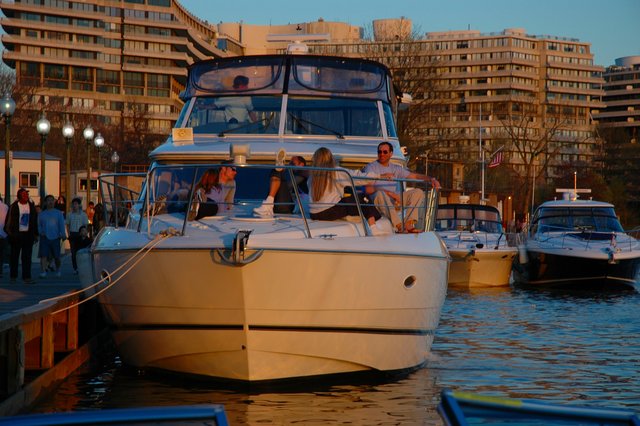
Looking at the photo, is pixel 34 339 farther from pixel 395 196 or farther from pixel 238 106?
pixel 238 106

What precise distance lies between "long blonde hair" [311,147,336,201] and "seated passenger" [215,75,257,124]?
11.7ft

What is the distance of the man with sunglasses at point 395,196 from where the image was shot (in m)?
13.7

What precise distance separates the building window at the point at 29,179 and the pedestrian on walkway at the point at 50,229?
116ft

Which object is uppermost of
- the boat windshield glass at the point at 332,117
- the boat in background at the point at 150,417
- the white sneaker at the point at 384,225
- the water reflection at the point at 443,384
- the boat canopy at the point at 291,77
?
the boat canopy at the point at 291,77

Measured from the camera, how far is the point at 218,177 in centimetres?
1372

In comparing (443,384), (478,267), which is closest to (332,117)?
(443,384)

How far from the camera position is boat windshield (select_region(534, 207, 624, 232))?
35812 mm

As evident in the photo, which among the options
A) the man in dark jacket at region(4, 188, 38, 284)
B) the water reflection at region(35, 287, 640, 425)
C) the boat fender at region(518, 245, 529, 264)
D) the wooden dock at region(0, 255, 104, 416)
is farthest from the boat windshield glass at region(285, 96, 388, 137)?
the boat fender at region(518, 245, 529, 264)

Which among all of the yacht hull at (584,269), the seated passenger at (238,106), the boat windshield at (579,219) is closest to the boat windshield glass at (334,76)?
the seated passenger at (238,106)

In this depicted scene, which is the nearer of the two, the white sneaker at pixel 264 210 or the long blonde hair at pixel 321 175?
the white sneaker at pixel 264 210

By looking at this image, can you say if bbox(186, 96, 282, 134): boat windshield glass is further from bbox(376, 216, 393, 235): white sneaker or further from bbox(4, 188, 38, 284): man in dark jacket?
bbox(4, 188, 38, 284): man in dark jacket

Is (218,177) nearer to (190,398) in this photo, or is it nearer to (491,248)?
(190,398)

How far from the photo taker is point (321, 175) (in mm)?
13367

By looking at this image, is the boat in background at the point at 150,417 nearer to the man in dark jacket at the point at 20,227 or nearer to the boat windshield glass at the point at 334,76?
the boat windshield glass at the point at 334,76
